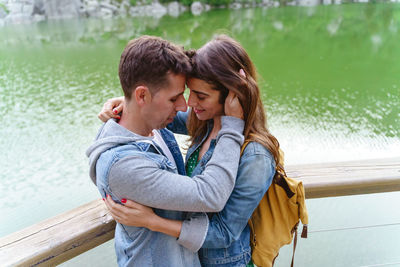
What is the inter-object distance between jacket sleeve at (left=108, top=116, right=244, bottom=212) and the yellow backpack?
20cm

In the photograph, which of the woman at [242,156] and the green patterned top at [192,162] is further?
the green patterned top at [192,162]

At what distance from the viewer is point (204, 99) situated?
4.25 feet

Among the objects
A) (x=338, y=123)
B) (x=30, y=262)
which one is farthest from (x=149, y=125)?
(x=338, y=123)

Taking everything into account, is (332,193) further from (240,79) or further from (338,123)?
(338,123)

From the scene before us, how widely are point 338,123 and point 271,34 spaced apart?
8.61 metres

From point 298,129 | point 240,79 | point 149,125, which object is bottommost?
point 298,129

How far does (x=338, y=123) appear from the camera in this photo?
493 centimetres

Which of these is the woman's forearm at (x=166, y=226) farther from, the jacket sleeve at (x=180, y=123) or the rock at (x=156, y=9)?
the rock at (x=156, y=9)

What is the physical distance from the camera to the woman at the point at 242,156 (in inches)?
43.1

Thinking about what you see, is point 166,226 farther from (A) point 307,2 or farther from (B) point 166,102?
(A) point 307,2

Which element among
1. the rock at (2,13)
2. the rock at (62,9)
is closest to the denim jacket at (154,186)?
the rock at (2,13)

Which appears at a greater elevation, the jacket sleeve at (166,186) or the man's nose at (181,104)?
the man's nose at (181,104)

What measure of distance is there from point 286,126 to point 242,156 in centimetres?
393

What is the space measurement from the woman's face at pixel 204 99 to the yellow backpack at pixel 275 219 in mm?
236
